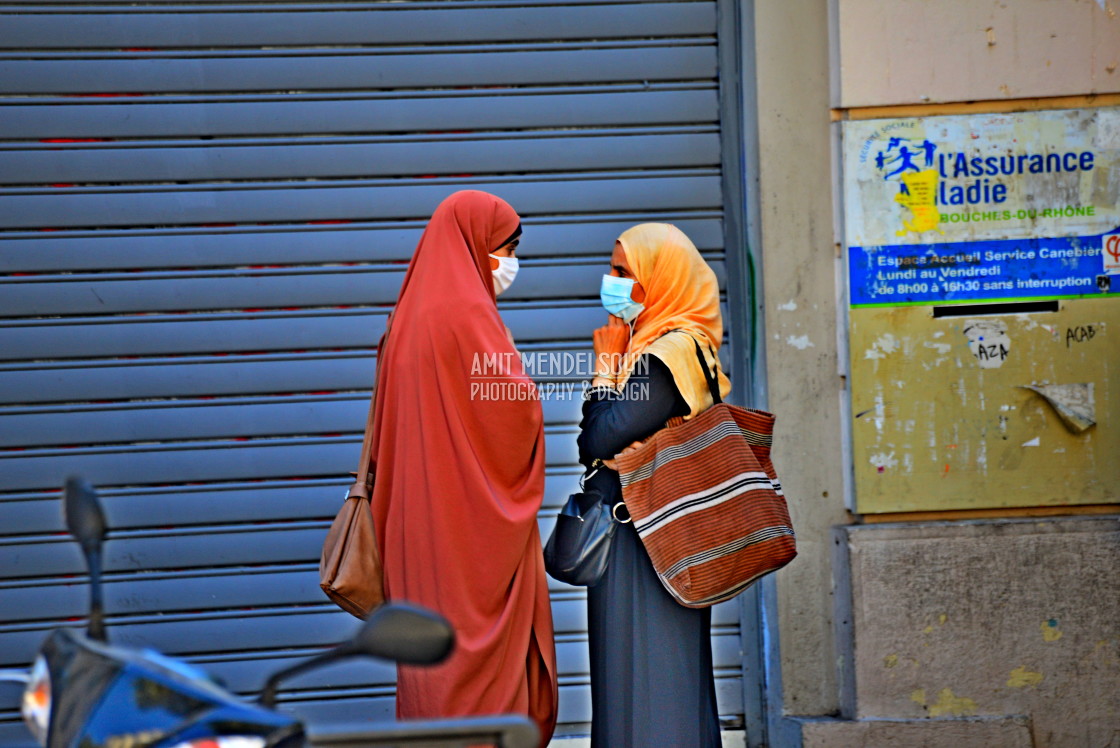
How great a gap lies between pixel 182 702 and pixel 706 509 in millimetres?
1985

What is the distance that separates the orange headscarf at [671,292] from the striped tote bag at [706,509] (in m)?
0.19

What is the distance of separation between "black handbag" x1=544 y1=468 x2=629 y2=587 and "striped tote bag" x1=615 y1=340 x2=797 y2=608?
0.10m

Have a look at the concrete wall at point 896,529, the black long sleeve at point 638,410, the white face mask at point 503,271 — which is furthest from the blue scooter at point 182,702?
the concrete wall at point 896,529

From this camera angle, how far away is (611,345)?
3699 mm

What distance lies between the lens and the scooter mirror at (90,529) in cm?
181

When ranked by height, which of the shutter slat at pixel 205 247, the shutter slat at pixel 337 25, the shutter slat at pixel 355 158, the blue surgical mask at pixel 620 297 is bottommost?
the blue surgical mask at pixel 620 297

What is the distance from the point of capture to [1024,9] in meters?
4.66

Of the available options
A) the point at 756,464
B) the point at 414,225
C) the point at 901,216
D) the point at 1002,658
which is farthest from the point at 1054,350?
the point at 414,225

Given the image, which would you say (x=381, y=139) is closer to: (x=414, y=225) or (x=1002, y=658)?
(x=414, y=225)

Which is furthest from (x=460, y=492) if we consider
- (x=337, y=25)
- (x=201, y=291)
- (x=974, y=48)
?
(x=974, y=48)

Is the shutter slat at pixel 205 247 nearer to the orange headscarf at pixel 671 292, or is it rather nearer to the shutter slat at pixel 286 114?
the shutter slat at pixel 286 114

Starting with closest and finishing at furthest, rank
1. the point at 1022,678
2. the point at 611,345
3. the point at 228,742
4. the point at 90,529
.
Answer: the point at 228,742 < the point at 90,529 < the point at 611,345 < the point at 1022,678

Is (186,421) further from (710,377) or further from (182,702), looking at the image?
(182,702)

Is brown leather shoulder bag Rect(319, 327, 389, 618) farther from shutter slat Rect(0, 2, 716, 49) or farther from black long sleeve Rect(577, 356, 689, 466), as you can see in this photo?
shutter slat Rect(0, 2, 716, 49)
